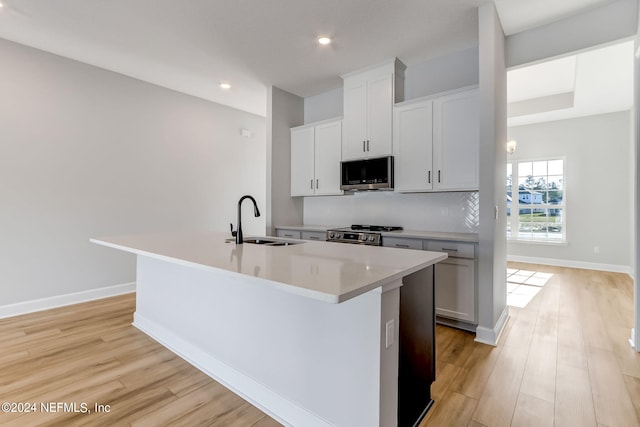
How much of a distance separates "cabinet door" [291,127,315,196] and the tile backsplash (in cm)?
32

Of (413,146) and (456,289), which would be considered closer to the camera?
(456,289)

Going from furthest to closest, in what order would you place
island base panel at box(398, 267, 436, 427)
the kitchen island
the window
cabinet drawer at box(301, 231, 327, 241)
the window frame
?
the window, the window frame, cabinet drawer at box(301, 231, 327, 241), island base panel at box(398, 267, 436, 427), the kitchen island

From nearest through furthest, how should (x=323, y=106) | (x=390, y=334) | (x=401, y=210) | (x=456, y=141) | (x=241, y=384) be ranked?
1. (x=390, y=334)
2. (x=241, y=384)
3. (x=456, y=141)
4. (x=401, y=210)
5. (x=323, y=106)

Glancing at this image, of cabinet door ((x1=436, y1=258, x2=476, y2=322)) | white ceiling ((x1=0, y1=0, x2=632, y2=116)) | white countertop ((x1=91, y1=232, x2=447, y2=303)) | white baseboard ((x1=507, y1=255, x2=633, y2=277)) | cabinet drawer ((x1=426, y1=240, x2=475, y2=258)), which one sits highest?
white ceiling ((x1=0, y1=0, x2=632, y2=116))

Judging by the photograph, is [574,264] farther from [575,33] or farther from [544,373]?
[544,373]

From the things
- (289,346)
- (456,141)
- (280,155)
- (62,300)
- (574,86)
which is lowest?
(62,300)

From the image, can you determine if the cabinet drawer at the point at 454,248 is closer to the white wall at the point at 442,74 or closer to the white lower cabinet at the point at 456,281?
the white lower cabinet at the point at 456,281

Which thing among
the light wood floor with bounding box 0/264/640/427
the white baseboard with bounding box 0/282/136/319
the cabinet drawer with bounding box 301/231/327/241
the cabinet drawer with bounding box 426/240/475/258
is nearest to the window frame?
the light wood floor with bounding box 0/264/640/427

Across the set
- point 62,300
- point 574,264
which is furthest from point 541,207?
point 62,300

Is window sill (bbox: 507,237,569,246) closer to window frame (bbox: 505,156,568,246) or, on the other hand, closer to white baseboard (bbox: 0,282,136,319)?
window frame (bbox: 505,156,568,246)

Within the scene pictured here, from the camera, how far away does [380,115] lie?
3635mm

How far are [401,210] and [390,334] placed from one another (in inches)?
105

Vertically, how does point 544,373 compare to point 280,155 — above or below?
below

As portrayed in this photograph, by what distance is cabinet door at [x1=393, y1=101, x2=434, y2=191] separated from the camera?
3287mm
